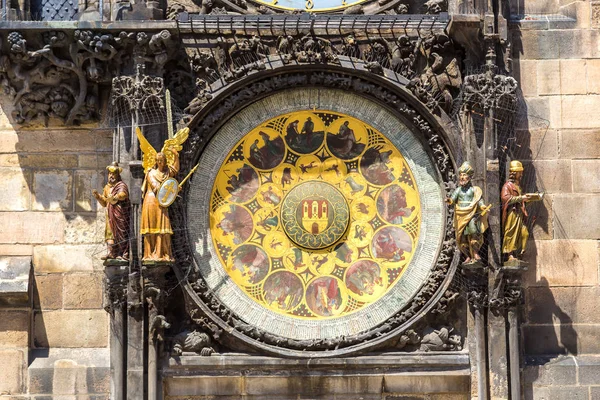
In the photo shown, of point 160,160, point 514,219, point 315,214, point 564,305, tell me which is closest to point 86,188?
point 160,160

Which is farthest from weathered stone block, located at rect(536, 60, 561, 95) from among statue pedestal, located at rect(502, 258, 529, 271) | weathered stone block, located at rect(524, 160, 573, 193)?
statue pedestal, located at rect(502, 258, 529, 271)

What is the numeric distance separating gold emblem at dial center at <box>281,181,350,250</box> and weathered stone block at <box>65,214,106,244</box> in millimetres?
1492

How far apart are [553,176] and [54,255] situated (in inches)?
162

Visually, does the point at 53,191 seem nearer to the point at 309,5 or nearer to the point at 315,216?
the point at 315,216

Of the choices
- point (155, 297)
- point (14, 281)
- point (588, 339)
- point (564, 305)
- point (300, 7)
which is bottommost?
point (588, 339)

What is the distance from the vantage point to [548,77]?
12664 millimetres

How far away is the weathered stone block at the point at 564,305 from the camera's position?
40.8ft

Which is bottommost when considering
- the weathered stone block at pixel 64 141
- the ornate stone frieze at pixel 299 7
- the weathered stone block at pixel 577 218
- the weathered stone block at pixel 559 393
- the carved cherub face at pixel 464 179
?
the weathered stone block at pixel 559 393

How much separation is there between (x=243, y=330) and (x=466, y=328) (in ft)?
5.83

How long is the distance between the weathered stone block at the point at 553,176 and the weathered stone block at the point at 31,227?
3.87m

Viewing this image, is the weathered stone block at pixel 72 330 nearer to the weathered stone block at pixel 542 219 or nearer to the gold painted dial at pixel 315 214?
the gold painted dial at pixel 315 214

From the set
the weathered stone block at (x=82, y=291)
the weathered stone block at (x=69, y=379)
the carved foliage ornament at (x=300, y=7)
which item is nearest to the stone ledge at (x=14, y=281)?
the weathered stone block at (x=82, y=291)

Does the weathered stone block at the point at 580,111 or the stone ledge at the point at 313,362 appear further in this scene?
the weathered stone block at the point at 580,111

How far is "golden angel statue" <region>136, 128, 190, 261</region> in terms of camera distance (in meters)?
12.0
